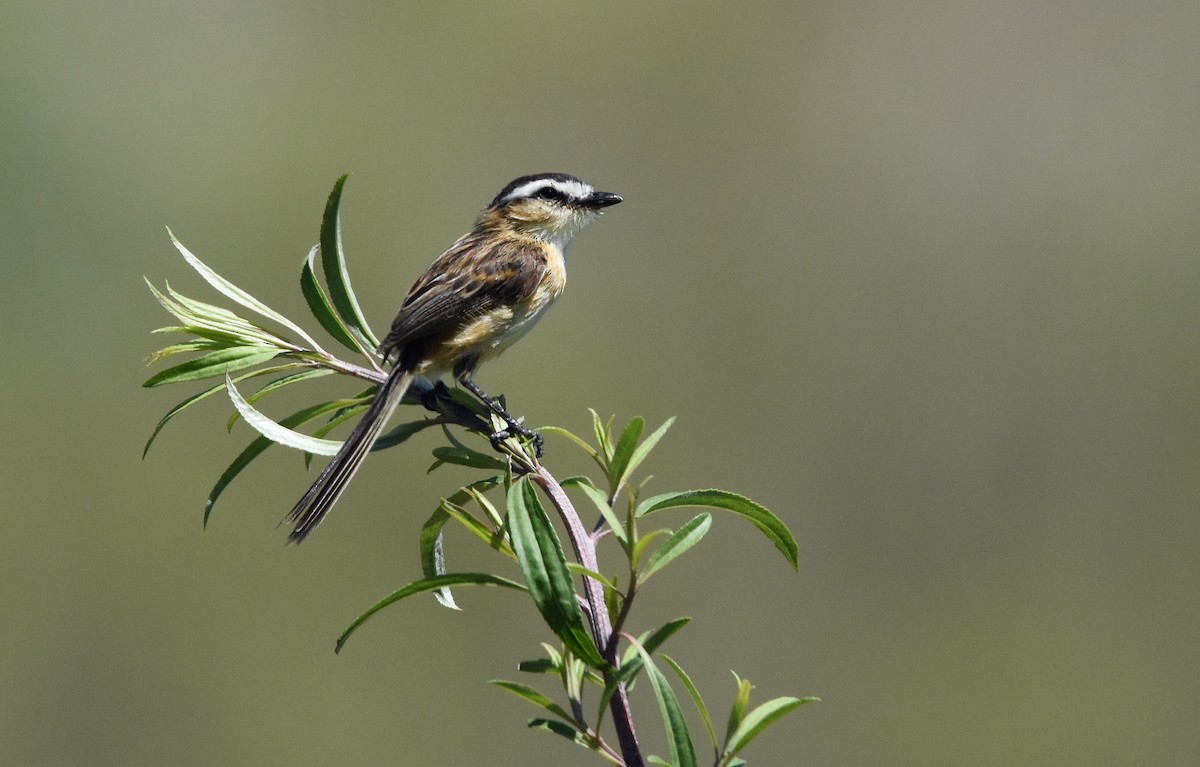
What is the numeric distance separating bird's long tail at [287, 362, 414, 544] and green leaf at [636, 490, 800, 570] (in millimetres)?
705

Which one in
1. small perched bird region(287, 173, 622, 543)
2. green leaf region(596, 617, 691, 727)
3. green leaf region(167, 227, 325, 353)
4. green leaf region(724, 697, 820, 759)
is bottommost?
green leaf region(724, 697, 820, 759)

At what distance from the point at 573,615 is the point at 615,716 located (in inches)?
5.5

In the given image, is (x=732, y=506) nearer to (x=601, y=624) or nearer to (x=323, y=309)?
(x=601, y=624)

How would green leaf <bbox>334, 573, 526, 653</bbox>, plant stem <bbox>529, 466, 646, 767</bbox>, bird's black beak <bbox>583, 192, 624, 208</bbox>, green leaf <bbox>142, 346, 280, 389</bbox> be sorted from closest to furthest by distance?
plant stem <bbox>529, 466, 646, 767</bbox>, green leaf <bbox>334, 573, 526, 653</bbox>, green leaf <bbox>142, 346, 280, 389</bbox>, bird's black beak <bbox>583, 192, 624, 208</bbox>

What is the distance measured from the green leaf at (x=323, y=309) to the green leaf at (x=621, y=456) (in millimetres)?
697

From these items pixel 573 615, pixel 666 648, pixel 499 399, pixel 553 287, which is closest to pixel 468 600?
pixel 666 648

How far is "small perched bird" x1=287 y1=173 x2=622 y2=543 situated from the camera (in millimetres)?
2375

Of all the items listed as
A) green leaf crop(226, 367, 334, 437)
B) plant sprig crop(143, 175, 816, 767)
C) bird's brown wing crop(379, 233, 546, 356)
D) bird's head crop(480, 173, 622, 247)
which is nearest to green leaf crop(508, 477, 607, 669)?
plant sprig crop(143, 175, 816, 767)

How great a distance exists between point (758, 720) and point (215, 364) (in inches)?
47.0

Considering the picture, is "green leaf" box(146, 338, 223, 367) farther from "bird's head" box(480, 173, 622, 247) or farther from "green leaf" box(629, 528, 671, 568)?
"bird's head" box(480, 173, 622, 247)

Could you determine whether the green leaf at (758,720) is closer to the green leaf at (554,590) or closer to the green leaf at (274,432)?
the green leaf at (554,590)

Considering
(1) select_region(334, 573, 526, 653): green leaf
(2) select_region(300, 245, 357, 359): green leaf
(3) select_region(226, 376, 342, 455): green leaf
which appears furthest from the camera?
(2) select_region(300, 245, 357, 359): green leaf

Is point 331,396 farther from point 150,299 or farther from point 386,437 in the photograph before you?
point 386,437

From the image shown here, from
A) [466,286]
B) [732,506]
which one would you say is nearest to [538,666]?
[732,506]
